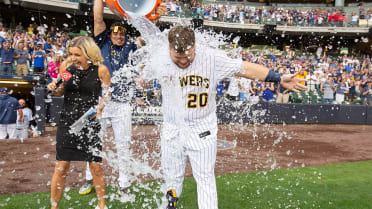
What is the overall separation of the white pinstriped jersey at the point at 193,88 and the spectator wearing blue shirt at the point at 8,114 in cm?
Answer: 786

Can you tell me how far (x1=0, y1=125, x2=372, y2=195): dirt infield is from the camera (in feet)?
18.9

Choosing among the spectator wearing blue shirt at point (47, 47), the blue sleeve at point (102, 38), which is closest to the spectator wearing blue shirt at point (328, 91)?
the spectator wearing blue shirt at point (47, 47)

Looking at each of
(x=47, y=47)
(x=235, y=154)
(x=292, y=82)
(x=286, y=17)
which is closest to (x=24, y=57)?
(x=47, y=47)

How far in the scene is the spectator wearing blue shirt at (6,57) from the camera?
11.6 metres

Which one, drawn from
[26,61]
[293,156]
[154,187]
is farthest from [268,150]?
[26,61]

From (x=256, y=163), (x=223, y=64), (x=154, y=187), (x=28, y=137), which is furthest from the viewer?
(x=28, y=137)

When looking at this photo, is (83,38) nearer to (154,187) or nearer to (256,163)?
(154,187)

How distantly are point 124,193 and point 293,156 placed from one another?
5149 mm

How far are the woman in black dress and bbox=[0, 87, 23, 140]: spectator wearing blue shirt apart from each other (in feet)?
22.3

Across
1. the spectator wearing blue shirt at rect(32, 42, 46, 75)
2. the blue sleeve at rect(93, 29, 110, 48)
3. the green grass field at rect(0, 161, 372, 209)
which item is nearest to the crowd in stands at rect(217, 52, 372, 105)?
the spectator wearing blue shirt at rect(32, 42, 46, 75)

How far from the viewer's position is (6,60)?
459 inches

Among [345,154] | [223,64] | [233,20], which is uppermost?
[233,20]

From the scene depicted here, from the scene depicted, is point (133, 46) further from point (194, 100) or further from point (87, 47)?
point (194, 100)

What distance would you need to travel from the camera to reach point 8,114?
369 inches
